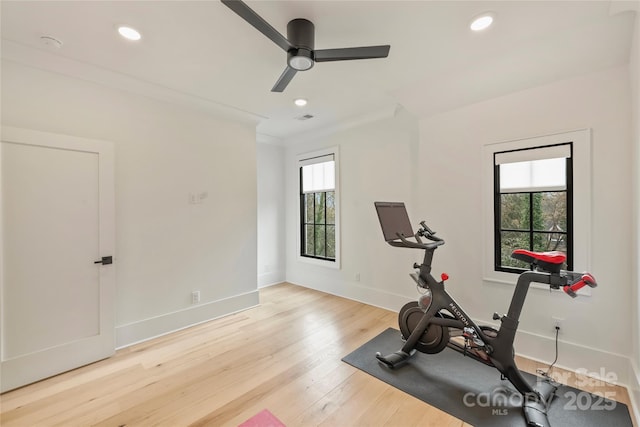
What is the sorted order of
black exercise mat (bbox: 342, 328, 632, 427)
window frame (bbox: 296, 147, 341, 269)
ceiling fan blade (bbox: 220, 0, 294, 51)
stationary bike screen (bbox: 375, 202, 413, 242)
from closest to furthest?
1. ceiling fan blade (bbox: 220, 0, 294, 51)
2. black exercise mat (bbox: 342, 328, 632, 427)
3. stationary bike screen (bbox: 375, 202, 413, 242)
4. window frame (bbox: 296, 147, 341, 269)

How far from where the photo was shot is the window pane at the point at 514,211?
2.65 metres

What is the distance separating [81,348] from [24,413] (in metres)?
0.61

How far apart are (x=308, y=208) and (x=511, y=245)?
3148 mm

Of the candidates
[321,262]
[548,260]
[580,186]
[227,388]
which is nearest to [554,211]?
[580,186]

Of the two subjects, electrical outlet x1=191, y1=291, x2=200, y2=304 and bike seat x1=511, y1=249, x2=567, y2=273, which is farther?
electrical outlet x1=191, y1=291, x2=200, y2=304

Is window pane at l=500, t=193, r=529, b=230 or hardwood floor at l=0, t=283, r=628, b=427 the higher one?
window pane at l=500, t=193, r=529, b=230

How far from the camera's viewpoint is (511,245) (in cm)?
273

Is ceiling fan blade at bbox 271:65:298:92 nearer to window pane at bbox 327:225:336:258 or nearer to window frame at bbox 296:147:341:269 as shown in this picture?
window frame at bbox 296:147:341:269

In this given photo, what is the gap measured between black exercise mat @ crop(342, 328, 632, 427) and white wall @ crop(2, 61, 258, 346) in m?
2.02

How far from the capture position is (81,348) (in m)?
2.46

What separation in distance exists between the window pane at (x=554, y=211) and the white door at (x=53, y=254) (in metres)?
4.18

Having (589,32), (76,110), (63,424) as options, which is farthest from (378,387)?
(76,110)

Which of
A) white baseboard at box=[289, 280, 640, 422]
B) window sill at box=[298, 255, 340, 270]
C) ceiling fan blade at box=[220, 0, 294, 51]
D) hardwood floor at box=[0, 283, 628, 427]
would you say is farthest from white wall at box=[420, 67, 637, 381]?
ceiling fan blade at box=[220, 0, 294, 51]

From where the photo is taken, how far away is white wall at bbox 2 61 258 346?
8.00 ft
